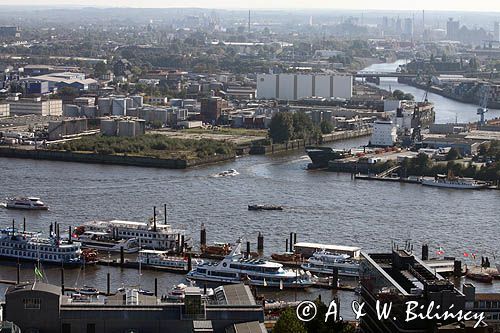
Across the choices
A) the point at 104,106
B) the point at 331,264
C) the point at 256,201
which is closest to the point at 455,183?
the point at 256,201

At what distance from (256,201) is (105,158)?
3.40m

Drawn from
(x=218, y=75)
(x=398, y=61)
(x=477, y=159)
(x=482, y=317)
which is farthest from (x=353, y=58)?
(x=482, y=317)

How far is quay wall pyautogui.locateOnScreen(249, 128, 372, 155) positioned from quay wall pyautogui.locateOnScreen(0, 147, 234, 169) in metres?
0.79

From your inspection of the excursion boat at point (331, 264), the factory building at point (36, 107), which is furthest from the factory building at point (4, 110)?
the excursion boat at point (331, 264)

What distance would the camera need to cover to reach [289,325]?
18.8 ft

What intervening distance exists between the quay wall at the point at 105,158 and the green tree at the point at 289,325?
321 inches

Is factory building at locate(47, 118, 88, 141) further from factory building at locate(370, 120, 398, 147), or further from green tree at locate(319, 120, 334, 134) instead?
factory building at locate(370, 120, 398, 147)

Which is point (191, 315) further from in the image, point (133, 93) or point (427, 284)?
point (133, 93)

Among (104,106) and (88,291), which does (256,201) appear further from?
(104,106)

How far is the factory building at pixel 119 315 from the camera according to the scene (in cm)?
548

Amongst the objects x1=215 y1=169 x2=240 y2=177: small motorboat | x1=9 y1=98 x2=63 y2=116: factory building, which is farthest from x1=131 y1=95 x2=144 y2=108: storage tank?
x1=215 y1=169 x2=240 y2=177: small motorboat

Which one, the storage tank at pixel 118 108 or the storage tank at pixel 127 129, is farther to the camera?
the storage tank at pixel 118 108

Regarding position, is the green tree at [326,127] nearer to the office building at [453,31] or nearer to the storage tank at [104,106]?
the storage tank at [104,106]

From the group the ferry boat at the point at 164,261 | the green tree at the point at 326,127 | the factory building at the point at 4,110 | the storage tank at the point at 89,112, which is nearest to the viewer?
the ferry boat at the point at 164,261
